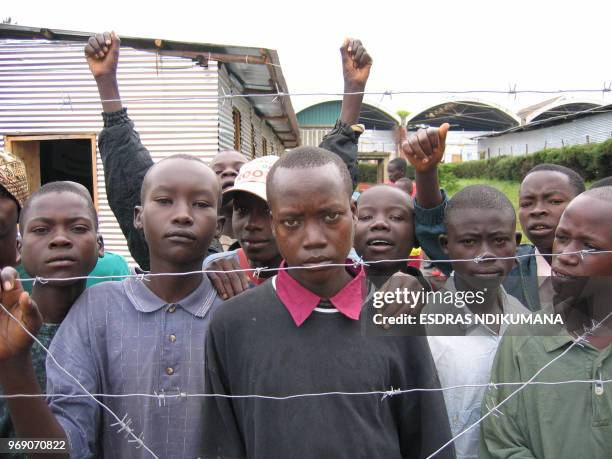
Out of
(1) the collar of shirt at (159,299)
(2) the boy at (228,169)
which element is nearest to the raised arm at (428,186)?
(1) the collar of shirt at (159,299)

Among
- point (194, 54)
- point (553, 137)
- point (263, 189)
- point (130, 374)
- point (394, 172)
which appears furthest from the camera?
point (553, 137)

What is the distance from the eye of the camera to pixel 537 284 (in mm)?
1698

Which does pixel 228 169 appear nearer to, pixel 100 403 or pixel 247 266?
pixel 247 266

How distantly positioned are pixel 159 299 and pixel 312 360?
511 millimetres

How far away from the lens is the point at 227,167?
2801 millimetres

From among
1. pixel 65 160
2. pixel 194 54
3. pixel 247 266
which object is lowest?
pixel 247 266

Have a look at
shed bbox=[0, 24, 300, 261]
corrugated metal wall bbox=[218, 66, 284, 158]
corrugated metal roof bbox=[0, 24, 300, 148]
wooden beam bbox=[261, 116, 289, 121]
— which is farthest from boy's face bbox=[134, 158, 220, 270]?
wooden beam bbox=[261, 116, 289, 121]

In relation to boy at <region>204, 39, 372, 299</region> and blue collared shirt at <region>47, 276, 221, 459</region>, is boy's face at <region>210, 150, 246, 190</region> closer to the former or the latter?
boy at <region>204, 39, 372, 299</region>

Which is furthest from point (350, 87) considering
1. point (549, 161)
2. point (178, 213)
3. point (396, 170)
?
point (549, 161)

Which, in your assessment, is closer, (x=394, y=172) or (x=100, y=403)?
(x=100, y=403)

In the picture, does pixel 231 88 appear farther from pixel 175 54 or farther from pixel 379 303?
pixel 379 303

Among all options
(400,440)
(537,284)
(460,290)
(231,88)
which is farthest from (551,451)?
(231,88)

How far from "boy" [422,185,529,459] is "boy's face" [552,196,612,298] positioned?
0.57 ft

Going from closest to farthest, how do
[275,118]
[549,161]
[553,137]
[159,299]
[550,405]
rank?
[550,405], [159,299], [275,118], [549,161], [553,137]
